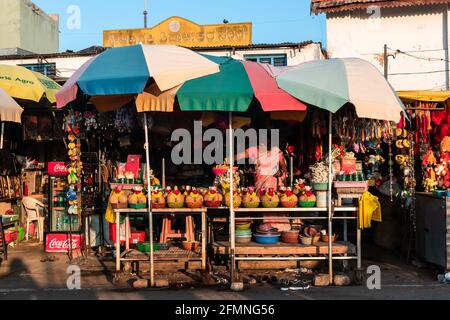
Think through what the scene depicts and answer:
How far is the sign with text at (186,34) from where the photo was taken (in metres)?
15.6

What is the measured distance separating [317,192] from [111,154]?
445 centimetres

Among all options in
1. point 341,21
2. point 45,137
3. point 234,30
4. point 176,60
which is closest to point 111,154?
point 45,137

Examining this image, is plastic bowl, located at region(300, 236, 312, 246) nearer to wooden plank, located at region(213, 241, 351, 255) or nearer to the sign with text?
wooden plank, located at region(213, 241, 351, 255)

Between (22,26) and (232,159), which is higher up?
(22,26)

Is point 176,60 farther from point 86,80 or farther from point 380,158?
point 380,158

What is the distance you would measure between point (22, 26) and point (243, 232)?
689 inches

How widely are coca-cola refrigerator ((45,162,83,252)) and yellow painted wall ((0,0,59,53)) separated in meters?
13.3

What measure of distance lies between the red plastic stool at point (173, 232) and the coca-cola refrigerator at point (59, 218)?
6.42ft

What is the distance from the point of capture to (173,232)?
334 inches

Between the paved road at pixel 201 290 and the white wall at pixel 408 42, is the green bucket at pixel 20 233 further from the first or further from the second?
the white wall at pixel 408 42

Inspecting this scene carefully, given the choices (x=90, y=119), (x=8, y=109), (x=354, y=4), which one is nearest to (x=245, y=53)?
(x=354, y=4)

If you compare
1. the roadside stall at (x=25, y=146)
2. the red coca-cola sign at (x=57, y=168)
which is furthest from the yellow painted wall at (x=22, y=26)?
the red coca-cola sign at (x=57, y=168)

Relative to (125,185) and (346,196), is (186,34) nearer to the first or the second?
(125,185)

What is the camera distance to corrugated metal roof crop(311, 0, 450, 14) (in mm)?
13883
